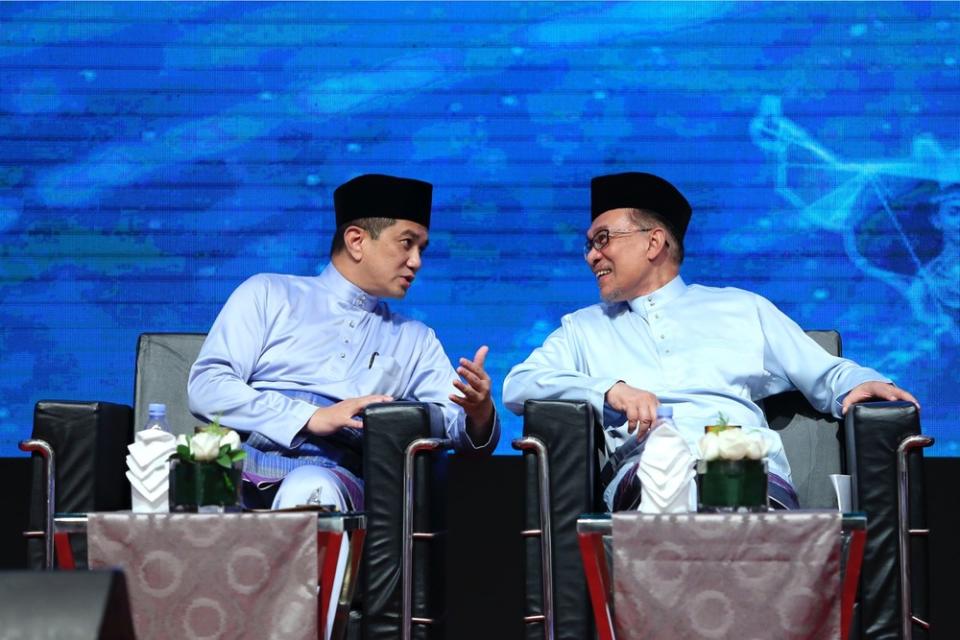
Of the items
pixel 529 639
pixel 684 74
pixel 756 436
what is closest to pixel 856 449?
pixel 756 436

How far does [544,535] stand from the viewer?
3.29m

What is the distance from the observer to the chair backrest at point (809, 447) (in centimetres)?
378

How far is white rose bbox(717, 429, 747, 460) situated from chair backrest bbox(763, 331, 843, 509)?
1067 mm

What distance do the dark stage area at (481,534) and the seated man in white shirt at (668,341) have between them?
0.66m

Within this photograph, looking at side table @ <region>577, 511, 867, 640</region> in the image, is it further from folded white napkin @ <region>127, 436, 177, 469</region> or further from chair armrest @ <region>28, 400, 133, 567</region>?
chair armrest @ <region>28, 400, 133, 567</region>

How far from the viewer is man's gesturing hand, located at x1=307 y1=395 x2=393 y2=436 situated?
355 cm

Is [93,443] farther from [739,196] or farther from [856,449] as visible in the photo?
[739,196]

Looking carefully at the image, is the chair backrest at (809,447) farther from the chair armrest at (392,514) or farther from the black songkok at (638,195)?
the chair armrest at (392,514)

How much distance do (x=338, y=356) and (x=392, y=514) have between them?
0.75 m

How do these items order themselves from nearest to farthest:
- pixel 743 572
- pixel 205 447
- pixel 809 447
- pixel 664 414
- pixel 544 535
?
pixel 743 572
pixel 205 447
pixel 664 414
pixel 544 535
pixel 809 447

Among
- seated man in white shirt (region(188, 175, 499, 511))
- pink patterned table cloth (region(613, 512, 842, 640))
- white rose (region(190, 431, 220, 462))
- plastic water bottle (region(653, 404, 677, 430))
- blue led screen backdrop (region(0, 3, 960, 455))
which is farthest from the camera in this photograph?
blue led screen backdrop (region(0, 3, 960, 455))

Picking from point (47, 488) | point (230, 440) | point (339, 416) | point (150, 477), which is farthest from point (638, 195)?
point (47, 488)

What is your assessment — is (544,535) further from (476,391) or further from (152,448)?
(152,448)

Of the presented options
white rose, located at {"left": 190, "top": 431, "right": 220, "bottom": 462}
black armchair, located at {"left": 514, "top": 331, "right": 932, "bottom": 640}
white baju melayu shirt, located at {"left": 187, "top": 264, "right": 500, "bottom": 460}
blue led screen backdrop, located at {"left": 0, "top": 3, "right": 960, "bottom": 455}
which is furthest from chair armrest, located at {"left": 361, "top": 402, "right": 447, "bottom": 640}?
blue led screen backdrop, located at {"left": 0, "top": 3, "right": 960, "bottom": 455}
